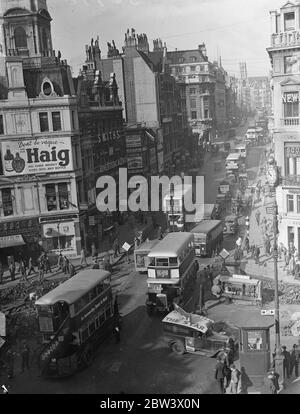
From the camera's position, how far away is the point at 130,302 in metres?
33.6

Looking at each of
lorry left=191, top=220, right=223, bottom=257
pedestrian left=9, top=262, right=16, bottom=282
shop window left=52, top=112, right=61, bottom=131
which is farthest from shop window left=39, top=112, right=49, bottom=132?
lorry left=191, top=220, right=223, bottom=257

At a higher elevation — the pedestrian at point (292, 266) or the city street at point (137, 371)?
the pedestrian at point (292, 266)

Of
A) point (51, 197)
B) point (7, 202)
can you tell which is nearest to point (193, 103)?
point (51, 197)

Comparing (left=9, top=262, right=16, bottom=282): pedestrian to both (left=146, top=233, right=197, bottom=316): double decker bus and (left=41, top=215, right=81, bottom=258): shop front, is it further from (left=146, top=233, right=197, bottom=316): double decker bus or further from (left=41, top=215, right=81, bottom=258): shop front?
(left=146, top=233, right=197, bottom=316): double decker bus

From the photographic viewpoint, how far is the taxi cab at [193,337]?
25.4 m

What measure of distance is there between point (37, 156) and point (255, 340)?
2644 centimetres

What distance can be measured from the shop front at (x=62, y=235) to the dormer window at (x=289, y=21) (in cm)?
2132

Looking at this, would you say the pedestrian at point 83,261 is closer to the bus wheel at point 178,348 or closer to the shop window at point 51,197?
the shop window at point 51,197

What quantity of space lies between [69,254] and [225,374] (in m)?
25.3

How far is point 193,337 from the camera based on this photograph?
25594 millimetres

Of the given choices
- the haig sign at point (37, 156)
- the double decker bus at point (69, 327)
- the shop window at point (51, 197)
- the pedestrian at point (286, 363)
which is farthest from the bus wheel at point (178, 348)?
the haig sign at point (37, 156)

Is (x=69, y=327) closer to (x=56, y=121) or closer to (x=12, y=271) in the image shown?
(x=12, y=271)

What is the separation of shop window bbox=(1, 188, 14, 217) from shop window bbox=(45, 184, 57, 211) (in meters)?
2.83

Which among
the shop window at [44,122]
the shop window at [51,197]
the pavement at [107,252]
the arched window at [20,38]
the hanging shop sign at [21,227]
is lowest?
the pavement at [107,252]
